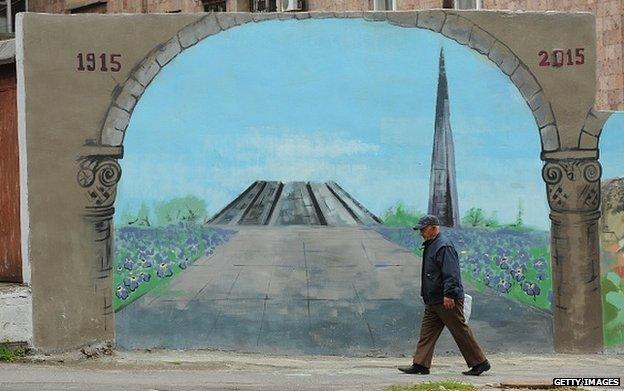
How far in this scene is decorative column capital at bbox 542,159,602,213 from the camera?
1150 cm

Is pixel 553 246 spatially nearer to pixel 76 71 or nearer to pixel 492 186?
pixel 492 186

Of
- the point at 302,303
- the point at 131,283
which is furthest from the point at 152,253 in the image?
the point at 302,303

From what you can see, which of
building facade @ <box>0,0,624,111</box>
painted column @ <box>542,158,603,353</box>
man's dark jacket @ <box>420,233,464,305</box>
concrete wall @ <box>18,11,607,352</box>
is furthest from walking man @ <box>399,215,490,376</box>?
building facade @ <box>0,0,624,111</box>

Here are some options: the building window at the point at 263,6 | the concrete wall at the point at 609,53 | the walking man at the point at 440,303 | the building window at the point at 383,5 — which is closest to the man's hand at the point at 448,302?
the walking man at the point at 440,303

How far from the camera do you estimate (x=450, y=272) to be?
1023 centimetres

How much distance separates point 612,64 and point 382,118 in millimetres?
7115

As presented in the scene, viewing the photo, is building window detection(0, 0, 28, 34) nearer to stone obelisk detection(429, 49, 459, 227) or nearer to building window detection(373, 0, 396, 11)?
building window detection(373, 0, 396, 11)

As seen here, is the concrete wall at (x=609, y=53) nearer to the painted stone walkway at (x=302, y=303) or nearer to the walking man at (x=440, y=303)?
the painted stone walkway at (x=302, y=303)

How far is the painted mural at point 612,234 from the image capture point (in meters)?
11.6

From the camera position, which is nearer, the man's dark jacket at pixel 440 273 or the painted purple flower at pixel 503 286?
the man's dark jacket at pixel 440 273

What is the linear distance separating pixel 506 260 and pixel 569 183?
3.26ft

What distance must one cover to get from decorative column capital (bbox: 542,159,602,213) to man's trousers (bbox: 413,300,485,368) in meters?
1.88

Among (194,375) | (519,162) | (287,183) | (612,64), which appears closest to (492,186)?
(519,162)

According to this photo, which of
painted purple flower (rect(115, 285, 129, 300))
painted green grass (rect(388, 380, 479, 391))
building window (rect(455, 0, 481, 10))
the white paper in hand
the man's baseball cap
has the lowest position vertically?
painted green grass (rect(388, 380, 479, 391))
